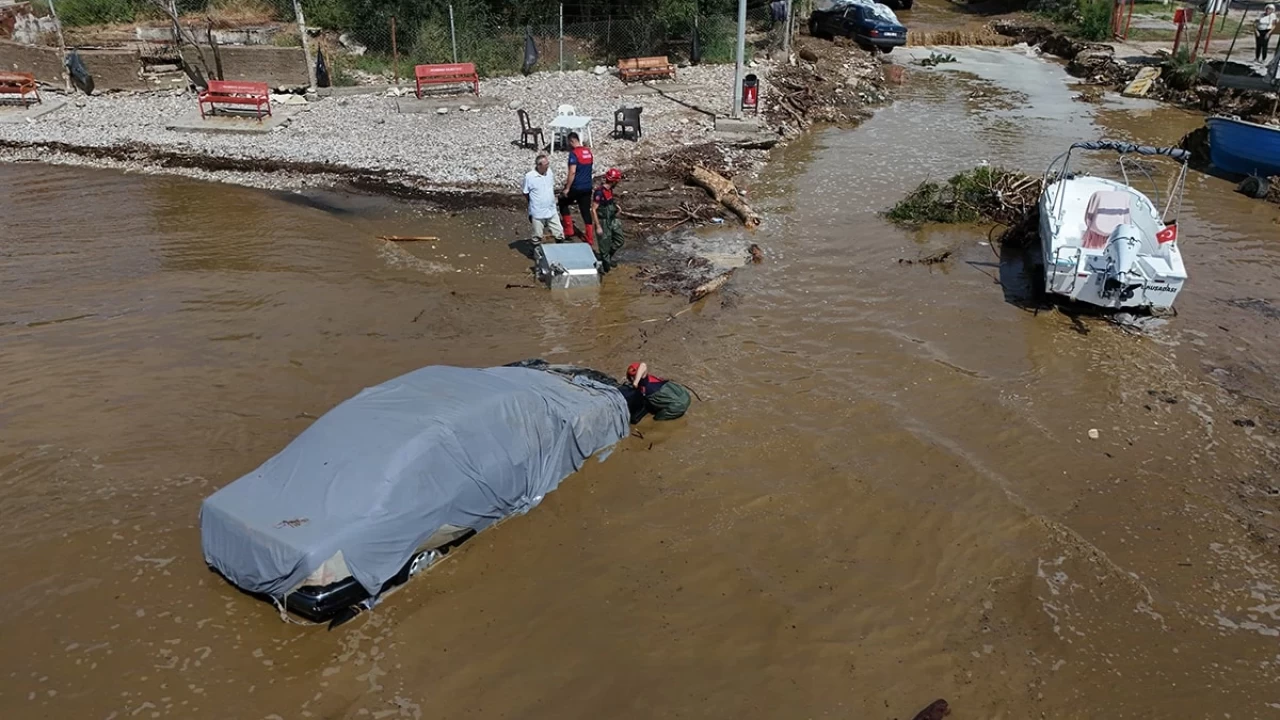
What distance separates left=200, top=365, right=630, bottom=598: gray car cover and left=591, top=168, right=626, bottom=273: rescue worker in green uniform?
5.33 m

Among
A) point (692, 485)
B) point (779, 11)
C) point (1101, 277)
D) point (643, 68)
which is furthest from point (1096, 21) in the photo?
point (692, 485)

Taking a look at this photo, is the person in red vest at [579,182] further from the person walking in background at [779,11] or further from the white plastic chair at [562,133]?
the person walking in background at [779,11]

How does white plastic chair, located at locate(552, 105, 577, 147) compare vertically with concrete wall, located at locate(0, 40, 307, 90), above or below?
below

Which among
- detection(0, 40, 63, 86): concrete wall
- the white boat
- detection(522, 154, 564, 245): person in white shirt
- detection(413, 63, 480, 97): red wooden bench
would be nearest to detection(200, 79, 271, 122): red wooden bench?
detection(413, 63, 480, 97): red wooden bench

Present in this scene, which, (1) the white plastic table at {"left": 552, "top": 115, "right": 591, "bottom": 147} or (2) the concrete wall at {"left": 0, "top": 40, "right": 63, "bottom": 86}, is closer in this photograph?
(1) the white plastic table at {"left": 552, "top": 115, "right": 591, "bottom": 147}

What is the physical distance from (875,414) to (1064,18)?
32692mm

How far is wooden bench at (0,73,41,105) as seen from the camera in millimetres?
20844

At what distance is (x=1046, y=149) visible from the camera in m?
20.6

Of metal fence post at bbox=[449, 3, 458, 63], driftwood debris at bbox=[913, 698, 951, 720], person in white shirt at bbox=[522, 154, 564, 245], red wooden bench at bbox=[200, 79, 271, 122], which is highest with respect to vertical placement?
metal fence post at bbox=[449, 3, 458, 63]

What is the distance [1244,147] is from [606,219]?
1505cm

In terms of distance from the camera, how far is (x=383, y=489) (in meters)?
6.71

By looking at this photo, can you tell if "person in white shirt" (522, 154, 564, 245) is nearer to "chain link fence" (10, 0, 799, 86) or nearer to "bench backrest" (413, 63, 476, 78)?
"bench backrest" (413, 63, 476, 78)

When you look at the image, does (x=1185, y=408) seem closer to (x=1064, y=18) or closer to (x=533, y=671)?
(x=533, y=671)

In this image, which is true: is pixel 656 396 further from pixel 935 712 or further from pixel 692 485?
pixel 935 712
